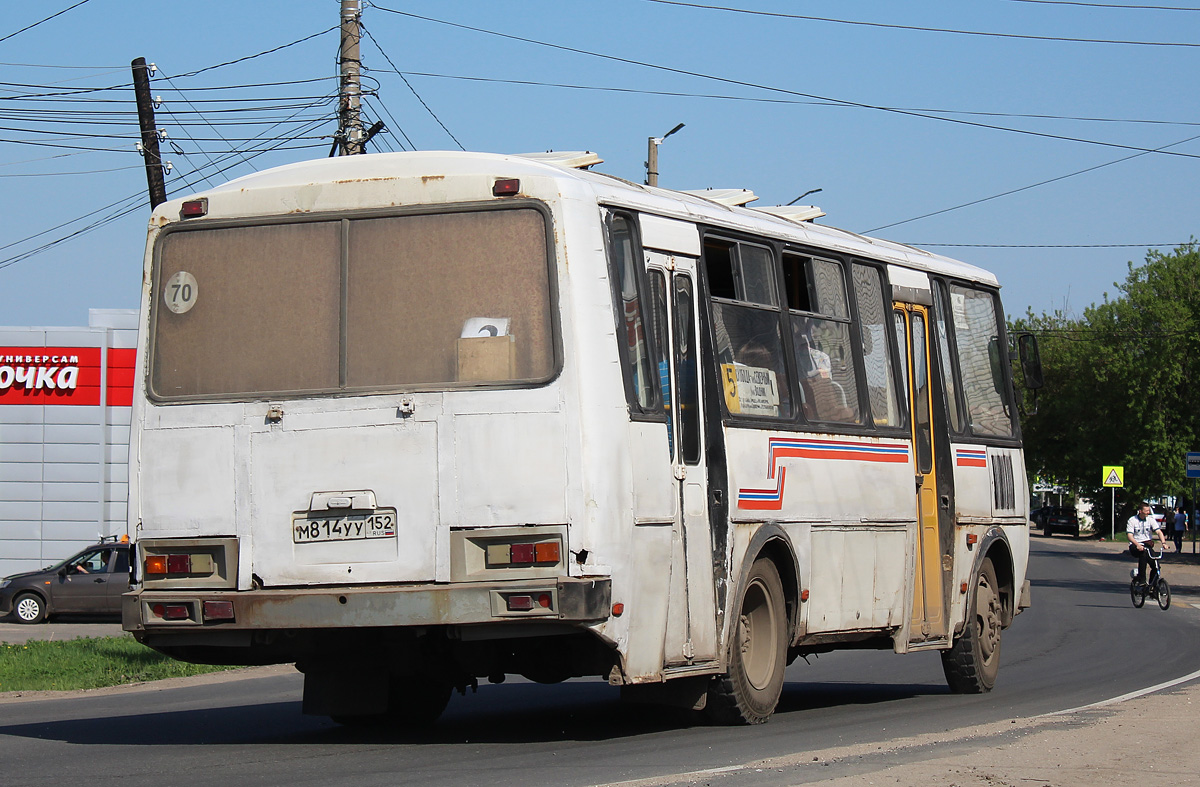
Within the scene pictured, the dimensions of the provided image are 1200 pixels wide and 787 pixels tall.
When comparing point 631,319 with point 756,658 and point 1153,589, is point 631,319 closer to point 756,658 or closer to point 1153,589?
point 756,658

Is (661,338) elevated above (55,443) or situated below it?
below

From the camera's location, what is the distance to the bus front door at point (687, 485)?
31.4 feet

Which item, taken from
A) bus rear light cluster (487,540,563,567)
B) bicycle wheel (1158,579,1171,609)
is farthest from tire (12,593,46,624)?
bus rear light cluster (487,540,563,567)

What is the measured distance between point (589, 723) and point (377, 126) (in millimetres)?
10704

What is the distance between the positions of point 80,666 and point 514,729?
9.23 metres

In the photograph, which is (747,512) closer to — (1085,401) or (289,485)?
(289,485)

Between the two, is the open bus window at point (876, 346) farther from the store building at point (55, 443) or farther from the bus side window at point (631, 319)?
the store building at point (55, 443)

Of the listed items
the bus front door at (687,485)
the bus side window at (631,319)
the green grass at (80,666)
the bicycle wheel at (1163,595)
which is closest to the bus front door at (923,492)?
the bus front door at (687,485)

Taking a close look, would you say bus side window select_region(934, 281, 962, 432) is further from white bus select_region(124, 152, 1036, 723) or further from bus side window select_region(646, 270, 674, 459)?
bus side window select_region(646, 270, 674, 459)

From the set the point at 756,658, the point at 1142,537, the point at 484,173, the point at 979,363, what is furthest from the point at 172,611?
A: the point at 1142,537

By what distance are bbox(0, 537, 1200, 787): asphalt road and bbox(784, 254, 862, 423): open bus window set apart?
224cm

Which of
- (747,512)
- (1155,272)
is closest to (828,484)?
(747,512)

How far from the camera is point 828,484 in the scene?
11516 mm

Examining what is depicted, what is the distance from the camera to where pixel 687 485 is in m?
9.77
